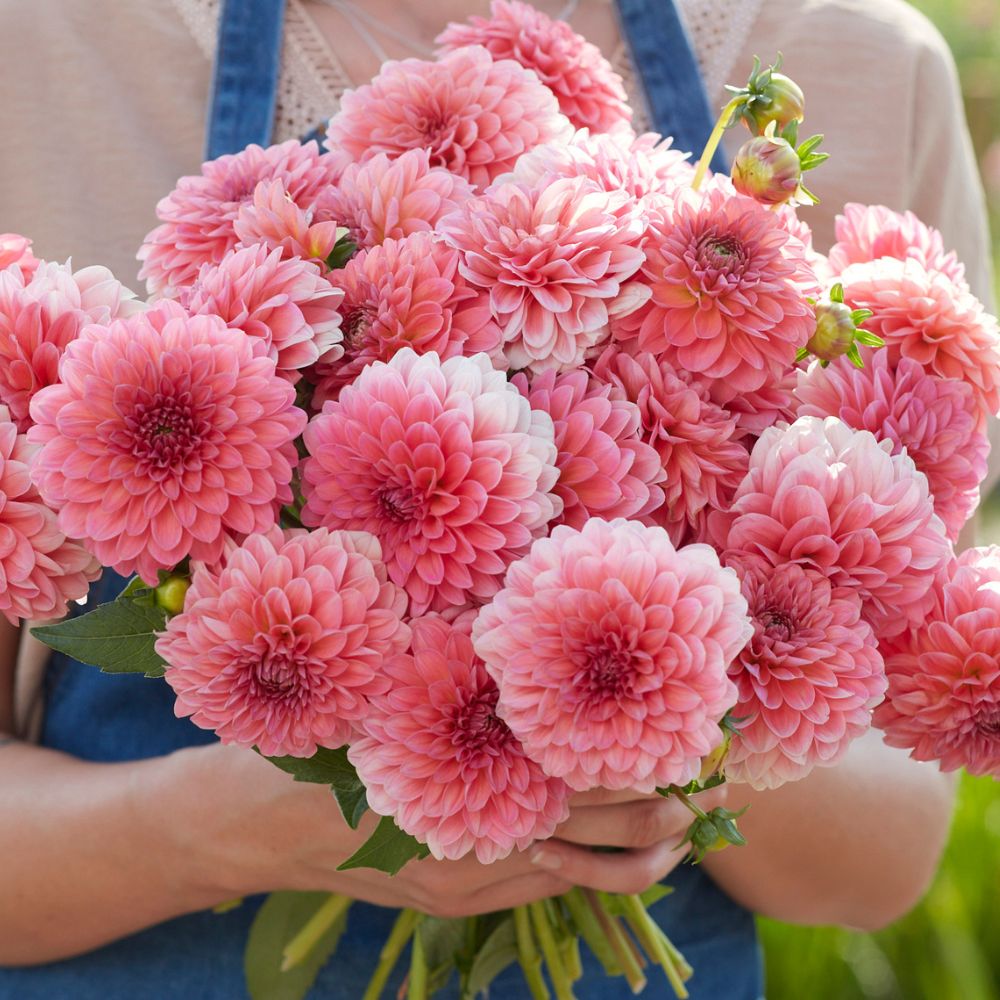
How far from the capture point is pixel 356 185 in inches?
19.5

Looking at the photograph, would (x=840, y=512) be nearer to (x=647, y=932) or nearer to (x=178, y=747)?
(x=647, y=932)

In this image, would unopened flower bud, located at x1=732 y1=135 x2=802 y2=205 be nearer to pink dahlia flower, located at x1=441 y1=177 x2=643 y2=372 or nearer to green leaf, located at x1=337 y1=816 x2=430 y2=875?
pink dahlia flower, located at x1=441 y1=177 x2=643 y2=372

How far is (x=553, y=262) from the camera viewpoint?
Answer: 0.43 m

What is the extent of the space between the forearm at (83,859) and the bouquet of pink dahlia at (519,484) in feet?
0.78

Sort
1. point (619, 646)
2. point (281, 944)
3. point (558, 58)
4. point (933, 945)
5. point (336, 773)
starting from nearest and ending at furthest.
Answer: point (619, 646), point (336, 773), point (558, 58), point (281, 944), point (933, 945)

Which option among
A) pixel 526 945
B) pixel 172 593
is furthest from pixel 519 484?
pixel 526 945

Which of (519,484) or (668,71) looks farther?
(668,71)

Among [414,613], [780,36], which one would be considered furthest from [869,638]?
[780,36]

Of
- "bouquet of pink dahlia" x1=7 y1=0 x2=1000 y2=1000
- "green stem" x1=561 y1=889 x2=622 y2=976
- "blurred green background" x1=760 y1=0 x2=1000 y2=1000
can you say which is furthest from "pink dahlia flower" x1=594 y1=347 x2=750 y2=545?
"blurred green background" x1=760 y1=0 x2=1000 y2=1000

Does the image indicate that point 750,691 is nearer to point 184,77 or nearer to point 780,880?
point 780,880

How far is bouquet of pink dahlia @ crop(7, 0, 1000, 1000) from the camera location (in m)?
0.40

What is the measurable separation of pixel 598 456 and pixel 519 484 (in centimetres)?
4

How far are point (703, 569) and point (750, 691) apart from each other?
0.07m

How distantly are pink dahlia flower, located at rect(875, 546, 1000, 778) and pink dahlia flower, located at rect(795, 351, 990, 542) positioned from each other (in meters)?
0.04
